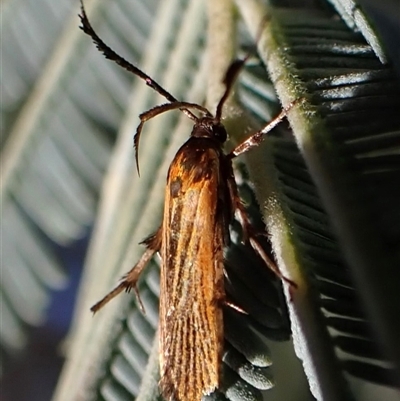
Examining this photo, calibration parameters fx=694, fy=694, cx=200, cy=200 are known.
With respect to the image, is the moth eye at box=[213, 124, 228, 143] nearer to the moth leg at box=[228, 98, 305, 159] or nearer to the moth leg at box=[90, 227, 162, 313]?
the moth leg at box=[228, 98, 305, 159]

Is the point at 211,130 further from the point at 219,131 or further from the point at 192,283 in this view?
the point at 192,283

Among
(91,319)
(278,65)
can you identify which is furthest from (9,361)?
(278,65)

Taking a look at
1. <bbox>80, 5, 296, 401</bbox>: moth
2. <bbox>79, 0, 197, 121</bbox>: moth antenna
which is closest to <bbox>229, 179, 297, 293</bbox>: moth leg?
<bbox>80, 5, 296, 401</bbox>: moth

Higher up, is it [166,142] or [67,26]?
[67,26]

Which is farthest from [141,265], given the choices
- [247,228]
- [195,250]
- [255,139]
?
[255,139]

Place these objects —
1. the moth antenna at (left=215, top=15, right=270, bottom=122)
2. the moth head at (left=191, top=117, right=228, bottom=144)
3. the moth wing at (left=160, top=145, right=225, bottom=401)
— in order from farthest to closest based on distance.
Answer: the moth head at (left=191, top=117, right=228, bottom=144)
the moth antenna at (left=215, top=15, right=270, bottom=122)
the moth wing at (left=160, top=145, right=225, bottom=401)

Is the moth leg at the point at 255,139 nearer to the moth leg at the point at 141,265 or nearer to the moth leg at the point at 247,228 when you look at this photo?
the moth leg at the point at 247,228

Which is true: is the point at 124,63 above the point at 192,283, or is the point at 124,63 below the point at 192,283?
above

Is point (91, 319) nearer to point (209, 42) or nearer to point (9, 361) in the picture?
point (9, 361)

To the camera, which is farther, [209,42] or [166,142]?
[166,142]
